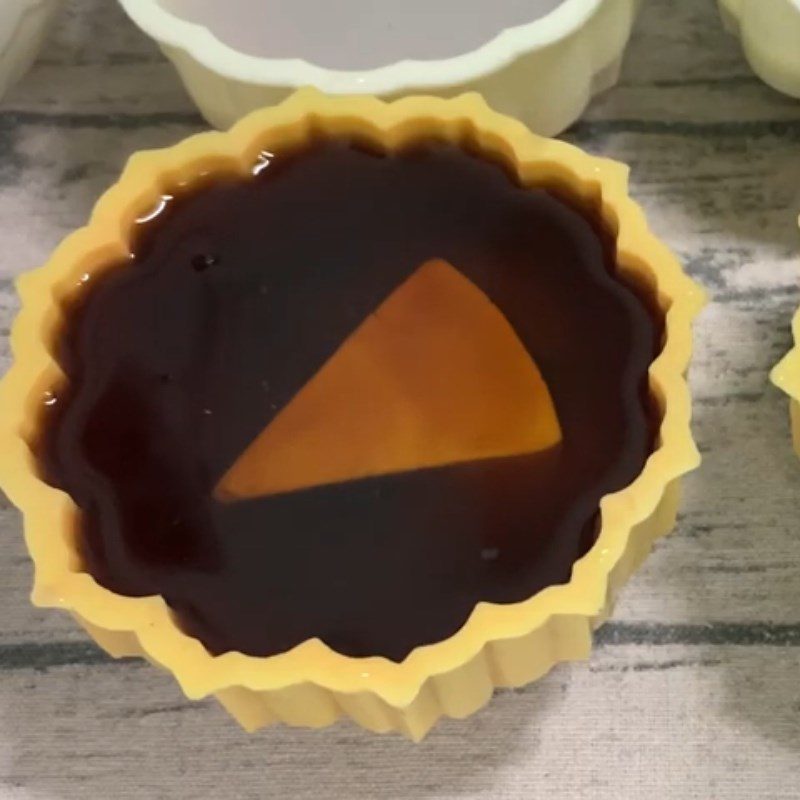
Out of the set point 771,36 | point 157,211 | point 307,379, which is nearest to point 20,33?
point 157,211

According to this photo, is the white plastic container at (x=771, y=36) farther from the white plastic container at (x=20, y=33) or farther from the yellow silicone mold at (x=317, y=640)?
the white plastic container at (x=20, y=33)

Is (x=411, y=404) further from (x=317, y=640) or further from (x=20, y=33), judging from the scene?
(x=20, y=33)

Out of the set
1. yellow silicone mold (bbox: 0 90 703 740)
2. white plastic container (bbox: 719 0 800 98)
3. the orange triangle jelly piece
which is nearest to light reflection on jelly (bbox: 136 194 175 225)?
yellow silicone mold (bbox: 0 90 703 740)

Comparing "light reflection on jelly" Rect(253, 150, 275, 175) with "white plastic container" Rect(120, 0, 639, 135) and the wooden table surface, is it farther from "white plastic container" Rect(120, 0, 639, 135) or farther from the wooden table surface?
the wooden table surface

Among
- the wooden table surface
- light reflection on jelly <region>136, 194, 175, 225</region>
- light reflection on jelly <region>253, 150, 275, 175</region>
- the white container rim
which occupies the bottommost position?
the wooden table surface

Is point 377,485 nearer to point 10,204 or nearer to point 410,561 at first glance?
point 410,561

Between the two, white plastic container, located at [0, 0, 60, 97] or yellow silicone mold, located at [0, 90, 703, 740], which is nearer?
yellow silicone mold, located at [0, 90, 703, 740]
